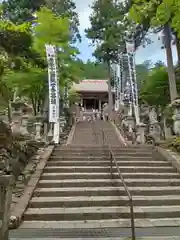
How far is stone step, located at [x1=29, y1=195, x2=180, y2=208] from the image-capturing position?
761 centimetres

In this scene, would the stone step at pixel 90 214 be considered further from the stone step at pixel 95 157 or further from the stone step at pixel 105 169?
the stone step at pixel 95 157

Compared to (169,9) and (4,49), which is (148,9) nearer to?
(169,9)

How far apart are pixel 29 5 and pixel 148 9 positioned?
22.2 m

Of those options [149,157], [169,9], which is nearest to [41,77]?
[149,157]

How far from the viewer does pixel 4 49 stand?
5.39 m

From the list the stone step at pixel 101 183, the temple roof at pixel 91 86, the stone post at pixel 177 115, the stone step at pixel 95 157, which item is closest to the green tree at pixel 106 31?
the temple roof at pixel 91 86

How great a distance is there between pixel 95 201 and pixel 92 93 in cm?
3546

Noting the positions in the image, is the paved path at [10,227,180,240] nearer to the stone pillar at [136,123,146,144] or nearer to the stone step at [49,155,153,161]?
the stone step at [49,155,153,161]

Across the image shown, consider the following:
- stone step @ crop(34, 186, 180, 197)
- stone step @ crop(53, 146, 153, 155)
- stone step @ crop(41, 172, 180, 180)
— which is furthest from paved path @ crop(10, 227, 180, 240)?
stone step @ crop(53, 146, 153, 155)

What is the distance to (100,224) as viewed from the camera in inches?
259

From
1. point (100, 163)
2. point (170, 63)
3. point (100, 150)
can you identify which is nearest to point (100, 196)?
point (100, 163)

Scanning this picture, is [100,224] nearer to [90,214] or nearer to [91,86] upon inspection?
[90,214]

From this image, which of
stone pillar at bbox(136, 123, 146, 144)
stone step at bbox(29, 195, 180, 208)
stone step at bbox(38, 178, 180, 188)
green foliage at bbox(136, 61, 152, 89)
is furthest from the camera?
green foliage at bbox(136, 61, 152, 89)

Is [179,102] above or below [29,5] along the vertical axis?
below
